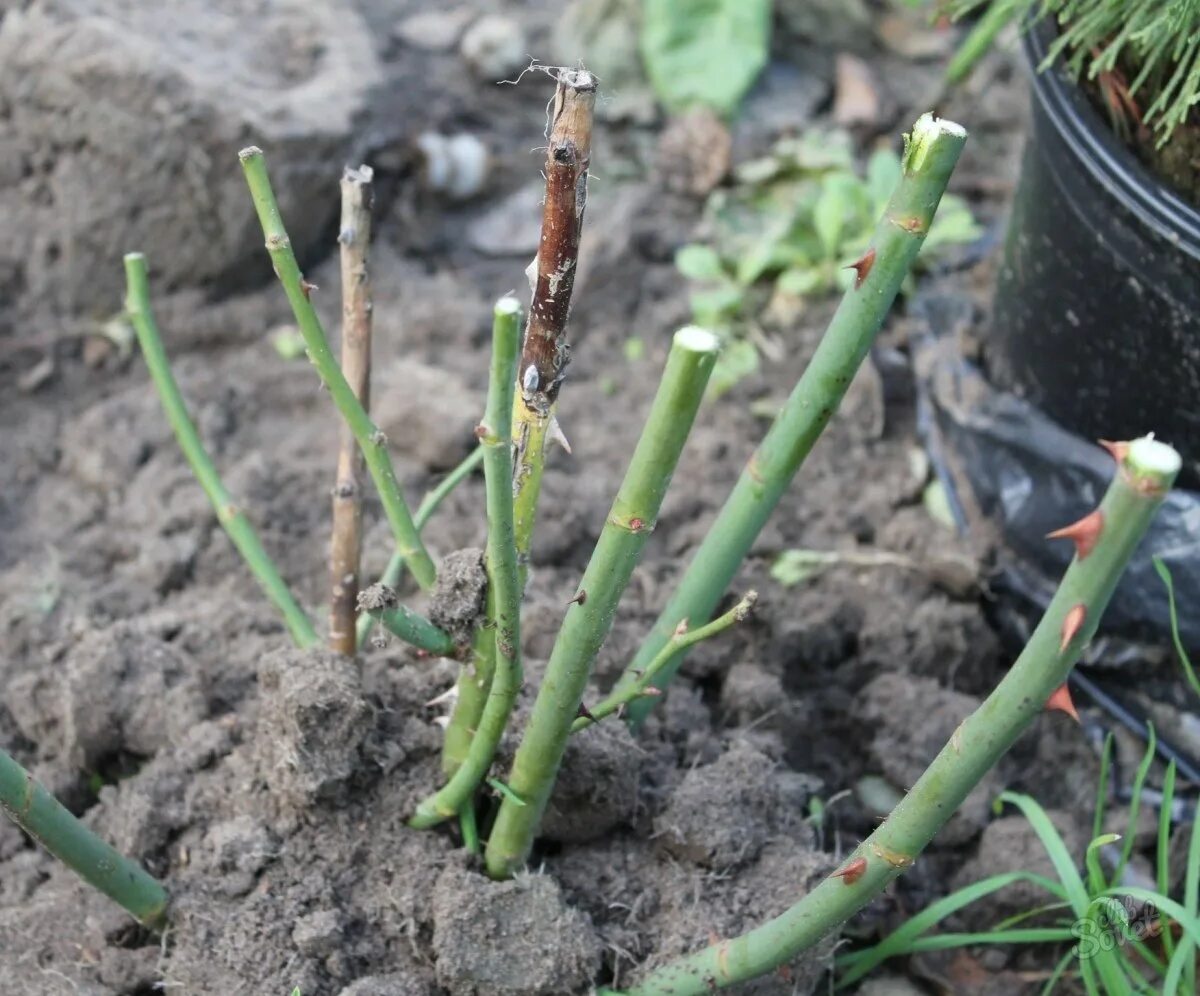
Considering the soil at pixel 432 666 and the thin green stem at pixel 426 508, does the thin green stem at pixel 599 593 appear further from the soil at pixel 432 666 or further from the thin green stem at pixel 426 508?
the thin green stem at pixel 426 508

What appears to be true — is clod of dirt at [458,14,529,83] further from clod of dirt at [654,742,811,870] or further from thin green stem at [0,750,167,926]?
thin green stem at [0,750,167,926]

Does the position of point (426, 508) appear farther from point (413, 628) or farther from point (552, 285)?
point (552, 285)

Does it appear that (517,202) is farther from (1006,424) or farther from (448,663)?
(448,663)

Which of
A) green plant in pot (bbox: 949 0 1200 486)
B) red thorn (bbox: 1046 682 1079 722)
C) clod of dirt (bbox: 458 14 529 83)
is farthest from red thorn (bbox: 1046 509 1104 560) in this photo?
clod of dirt (bbox: 458 14 529 83)

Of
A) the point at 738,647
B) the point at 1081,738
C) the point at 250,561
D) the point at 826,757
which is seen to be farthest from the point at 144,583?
the point at 1081,738

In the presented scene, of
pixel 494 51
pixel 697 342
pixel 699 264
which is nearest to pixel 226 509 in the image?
pixel 697 342

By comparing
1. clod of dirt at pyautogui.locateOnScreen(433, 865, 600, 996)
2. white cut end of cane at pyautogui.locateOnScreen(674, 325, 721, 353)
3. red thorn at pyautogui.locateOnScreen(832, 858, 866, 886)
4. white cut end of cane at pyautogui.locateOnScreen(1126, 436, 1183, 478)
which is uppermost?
white cut end of cane at pyautogui.locateOnScreen(1126, 436, 1183, 478)

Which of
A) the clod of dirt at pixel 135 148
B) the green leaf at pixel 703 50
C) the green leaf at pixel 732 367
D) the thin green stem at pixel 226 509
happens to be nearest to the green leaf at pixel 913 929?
the thin green stem at pixel 226 509
